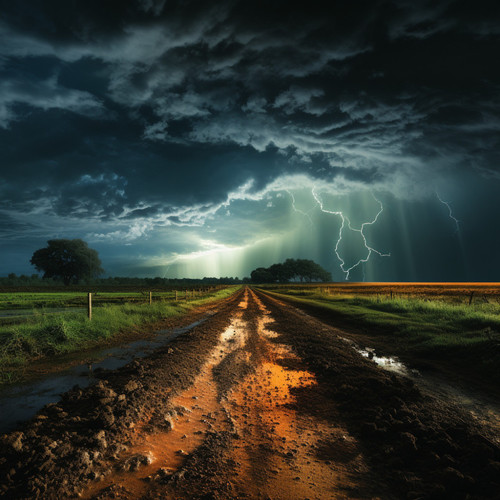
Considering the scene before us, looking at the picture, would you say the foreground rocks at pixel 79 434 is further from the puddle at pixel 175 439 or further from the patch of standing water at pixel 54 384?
the patch of standing water at pixel 54 384

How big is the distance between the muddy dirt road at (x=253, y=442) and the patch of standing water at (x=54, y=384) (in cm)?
61

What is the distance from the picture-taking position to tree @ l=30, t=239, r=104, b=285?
282ft

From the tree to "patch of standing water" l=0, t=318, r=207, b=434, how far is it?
312ft

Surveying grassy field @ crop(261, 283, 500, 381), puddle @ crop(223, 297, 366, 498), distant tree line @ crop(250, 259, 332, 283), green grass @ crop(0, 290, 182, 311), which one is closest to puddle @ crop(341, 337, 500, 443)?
grassy field @ crop(261, 283, 500, 381)

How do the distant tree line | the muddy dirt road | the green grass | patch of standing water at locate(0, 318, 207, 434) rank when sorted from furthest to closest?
the distant tree line
the green grass
patch of standing water at locate(0, 318, 207, 434)
the muddy dirt road

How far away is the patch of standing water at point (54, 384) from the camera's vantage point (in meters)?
4.93

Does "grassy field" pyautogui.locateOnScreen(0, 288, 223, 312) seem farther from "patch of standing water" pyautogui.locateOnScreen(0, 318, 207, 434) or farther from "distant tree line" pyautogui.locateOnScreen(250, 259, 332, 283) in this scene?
"distant tree line" pyautogui.locateOnScreen(250, 259, 332, 283)

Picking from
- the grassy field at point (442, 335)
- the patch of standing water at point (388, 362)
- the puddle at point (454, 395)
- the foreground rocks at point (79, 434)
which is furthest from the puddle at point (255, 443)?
the grassy field at point (442, 335)

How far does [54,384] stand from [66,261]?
101 m

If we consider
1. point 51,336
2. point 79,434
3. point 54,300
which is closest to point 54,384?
point 79,434

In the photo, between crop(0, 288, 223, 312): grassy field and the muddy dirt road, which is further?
crop(0, 288, 223, 312): grassy field

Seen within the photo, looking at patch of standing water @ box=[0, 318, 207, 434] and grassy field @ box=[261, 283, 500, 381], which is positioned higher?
patch of standing water @ box=[0, 318, 207, 434]

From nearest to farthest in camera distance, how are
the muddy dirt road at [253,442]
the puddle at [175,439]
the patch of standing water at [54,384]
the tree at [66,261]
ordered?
the muddy dirt road at [253,442]
the puddle at [175,439]
the patch of standing water at [54,384]
the tree at [66,261]

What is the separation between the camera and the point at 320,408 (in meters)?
4.96
